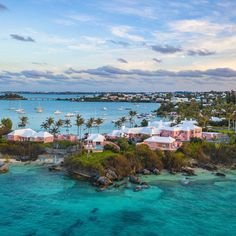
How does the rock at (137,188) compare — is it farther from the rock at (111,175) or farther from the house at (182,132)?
the house at (182,132)

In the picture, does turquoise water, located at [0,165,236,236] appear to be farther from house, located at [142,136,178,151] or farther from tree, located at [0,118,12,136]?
tree, located at [0,118,12,136]

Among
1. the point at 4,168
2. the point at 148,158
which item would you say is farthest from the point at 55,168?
the point at 148,158

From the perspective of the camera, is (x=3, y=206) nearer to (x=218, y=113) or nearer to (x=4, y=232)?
(x=4, y=232)

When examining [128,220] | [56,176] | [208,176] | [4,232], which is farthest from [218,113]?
[4,232]

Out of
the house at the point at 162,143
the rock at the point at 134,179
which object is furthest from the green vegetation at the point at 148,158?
the house at the point at 162,143

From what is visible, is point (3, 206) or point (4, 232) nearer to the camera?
point (4, 232)

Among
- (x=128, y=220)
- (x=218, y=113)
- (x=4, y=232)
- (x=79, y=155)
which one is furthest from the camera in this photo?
(x=218, y=113)
